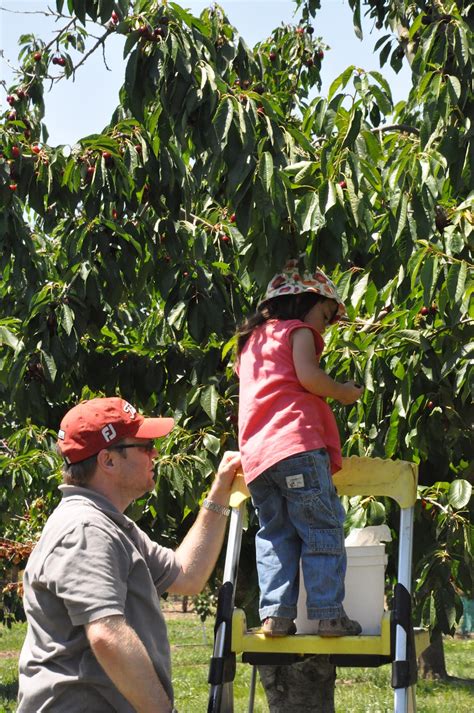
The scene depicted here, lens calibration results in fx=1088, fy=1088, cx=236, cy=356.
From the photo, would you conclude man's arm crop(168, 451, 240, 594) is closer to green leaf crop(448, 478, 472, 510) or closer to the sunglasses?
the sunglasses

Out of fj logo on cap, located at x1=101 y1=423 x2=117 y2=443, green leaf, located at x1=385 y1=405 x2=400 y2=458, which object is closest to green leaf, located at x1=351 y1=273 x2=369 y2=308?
green leaf, located at x1=385 y1=405 x2=400 y2=458

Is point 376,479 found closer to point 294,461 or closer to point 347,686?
point 294,461

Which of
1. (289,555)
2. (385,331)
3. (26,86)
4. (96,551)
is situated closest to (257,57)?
(26,86)

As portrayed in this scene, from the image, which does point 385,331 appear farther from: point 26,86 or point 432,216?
point 26,86

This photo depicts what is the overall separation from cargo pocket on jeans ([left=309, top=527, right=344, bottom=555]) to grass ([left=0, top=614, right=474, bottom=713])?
31.8 ft

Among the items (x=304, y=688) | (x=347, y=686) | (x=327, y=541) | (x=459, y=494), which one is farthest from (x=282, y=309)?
(x=347, y=686)

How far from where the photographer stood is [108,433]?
2.62 metres

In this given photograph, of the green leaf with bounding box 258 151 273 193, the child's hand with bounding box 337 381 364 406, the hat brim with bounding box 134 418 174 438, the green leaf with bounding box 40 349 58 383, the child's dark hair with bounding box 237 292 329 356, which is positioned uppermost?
the green leaf with bounding box 258 151 273 193

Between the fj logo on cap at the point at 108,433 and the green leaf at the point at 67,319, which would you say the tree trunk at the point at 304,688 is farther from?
the fj logo on cap at the point at 108,433

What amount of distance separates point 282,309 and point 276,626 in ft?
3.23

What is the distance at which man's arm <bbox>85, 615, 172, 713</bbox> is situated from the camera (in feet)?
7.50

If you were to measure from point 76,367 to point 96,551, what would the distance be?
9.60 feet

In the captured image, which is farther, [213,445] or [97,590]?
[213,445]

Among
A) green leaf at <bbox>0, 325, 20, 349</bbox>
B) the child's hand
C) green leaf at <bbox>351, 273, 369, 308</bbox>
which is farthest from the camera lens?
green leaf at <bbox>0, 325, 20, 349</bbox>
